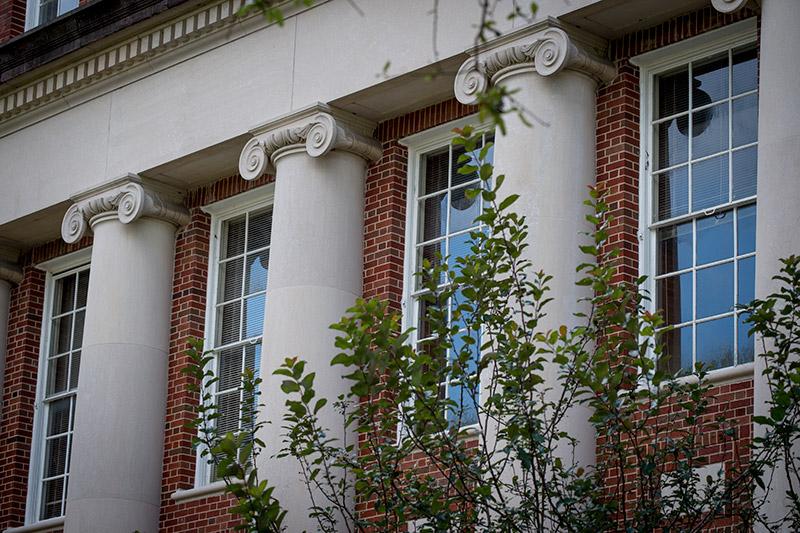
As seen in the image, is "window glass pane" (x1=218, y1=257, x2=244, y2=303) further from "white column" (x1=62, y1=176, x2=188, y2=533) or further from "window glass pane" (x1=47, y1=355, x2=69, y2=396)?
"window glass pane" (x1=47, y1=355, x2=69, y2=396)

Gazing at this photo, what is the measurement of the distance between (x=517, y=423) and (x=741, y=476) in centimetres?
160

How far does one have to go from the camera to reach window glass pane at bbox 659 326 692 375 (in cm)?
1605

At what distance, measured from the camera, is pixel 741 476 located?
1239 centimetres

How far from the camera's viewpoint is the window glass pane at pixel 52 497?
72.3 ft

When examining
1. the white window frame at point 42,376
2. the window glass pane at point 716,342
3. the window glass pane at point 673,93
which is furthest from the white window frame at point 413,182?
the white window frame at point 42,376

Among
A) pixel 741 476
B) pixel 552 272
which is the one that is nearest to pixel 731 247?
pixel 552 272

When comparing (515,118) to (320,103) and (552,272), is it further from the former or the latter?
(320,103)

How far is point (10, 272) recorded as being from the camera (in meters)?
23.3

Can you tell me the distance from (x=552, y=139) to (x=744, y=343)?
268 cm

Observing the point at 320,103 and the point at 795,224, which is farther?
the point at 320,103

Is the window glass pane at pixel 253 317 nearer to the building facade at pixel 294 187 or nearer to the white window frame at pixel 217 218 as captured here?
the building facade at pixel 294 187

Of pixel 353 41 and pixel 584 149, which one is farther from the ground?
pixel 353 41

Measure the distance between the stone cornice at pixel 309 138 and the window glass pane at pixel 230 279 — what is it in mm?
1836

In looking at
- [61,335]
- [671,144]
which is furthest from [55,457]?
[671,144]
